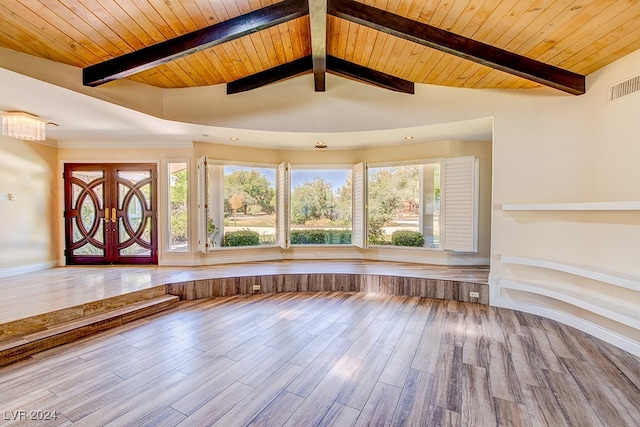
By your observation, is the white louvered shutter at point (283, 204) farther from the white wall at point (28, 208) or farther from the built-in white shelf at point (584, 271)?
the white wall at point (28, 208)

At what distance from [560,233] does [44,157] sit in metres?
8.25

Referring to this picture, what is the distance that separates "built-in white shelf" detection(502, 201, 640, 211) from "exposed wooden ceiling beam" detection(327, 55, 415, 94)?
221 cm

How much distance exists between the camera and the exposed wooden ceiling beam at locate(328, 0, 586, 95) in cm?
273

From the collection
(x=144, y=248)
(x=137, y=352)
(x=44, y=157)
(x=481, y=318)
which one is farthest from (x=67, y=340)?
(x=481, y=318)

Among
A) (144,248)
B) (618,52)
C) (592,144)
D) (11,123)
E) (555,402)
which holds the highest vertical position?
(618,52)

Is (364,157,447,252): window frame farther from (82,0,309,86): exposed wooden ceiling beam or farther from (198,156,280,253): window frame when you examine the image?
(82,0,309,86): exposed wooden ceiling beam

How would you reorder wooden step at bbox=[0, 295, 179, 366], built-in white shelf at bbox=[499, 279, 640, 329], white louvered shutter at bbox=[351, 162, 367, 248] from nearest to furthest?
wooden step at bbox=[0, 295, 179, 366], built-in white shelf at bbox=[499, 279, 640, 329], white louvered shutter at bbox=[351, 162, 367, 248]

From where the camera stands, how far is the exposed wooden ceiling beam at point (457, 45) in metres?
2.73

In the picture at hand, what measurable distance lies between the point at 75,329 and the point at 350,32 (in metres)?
4.47

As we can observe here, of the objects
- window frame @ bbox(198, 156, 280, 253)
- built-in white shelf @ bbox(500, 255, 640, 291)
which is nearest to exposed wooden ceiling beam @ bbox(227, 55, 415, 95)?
window frame @ bbox(198, 156, 280, 253)

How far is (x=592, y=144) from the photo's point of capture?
328 cm

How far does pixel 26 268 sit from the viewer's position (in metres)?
4.82

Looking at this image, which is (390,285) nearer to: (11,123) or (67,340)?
(67,340)

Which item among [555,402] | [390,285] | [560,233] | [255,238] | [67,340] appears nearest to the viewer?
[555,402]
